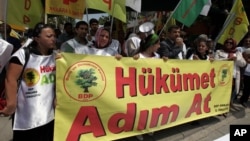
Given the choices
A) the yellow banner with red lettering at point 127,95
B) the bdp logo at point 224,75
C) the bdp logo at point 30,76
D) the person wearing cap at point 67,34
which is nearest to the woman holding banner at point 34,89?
the bdp logo at point 30,76

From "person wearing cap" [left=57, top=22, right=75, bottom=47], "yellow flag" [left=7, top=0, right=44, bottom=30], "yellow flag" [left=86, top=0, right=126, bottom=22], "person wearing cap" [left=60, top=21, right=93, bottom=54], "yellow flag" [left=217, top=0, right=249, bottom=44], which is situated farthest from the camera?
"person wearing cap" [left=57, top=22, right=75, bottom=47]

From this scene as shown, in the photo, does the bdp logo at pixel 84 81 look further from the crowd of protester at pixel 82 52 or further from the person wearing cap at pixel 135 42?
the person wearing cap at pixel 135 42

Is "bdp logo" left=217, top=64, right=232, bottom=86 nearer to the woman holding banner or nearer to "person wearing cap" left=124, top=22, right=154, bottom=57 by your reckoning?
"person wearing cap" left=124, top=22, right=154, bottom=57

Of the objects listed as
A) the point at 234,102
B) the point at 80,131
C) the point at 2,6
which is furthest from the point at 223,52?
the point at 2,6

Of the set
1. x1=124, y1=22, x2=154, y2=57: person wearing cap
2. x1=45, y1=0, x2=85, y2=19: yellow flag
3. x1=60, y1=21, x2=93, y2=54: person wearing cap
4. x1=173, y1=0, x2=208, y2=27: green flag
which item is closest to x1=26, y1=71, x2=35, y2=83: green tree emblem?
x1=60, y1=21, x2=93, y2=54: person wearing cap

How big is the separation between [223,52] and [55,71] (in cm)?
353

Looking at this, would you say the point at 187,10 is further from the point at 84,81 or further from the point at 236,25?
the point at 84,81

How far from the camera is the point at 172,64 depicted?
4.34 m

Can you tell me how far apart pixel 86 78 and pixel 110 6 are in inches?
73.2

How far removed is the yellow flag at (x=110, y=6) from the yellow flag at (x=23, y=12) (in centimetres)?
80

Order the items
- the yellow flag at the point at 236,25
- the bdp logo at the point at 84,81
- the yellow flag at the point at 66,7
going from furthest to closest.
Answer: the yellow flag at the point at 236,25
the yellow flag at the point at 66,7
the bdp logo at the point at 84,81

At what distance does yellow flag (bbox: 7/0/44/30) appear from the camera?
461 centimetres

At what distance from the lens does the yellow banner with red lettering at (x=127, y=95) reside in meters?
3.31

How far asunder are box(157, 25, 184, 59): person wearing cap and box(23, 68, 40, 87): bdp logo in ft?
7.24
